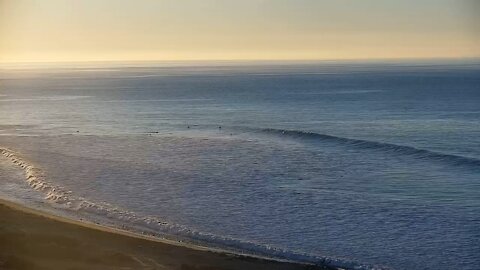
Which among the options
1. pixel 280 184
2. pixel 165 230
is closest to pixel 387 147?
pixel 280 184

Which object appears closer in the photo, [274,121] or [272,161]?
[272,161]

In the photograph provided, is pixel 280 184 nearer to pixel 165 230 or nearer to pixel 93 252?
pixel 165 230

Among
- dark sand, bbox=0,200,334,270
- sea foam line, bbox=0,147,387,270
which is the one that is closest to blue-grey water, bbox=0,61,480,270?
sea foam line, bbox=0,147,387,270

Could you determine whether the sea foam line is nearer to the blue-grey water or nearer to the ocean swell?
Answer: the blue-grey water

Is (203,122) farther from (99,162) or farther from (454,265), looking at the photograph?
(454,265)

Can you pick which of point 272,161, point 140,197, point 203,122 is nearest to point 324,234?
point 140,197

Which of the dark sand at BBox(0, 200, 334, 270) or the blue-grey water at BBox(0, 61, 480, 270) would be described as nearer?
the dark sand at BBox(0, 200, 334, 270)
